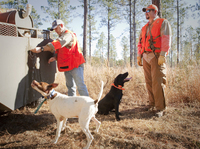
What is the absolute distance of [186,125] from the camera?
2.58m

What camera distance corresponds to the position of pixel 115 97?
9.94 feet

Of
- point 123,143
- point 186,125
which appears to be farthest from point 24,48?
point 186,125

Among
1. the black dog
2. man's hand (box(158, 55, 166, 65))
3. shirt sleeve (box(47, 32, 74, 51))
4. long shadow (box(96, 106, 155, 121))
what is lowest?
long shadow (box(96, 106, 155, 121))

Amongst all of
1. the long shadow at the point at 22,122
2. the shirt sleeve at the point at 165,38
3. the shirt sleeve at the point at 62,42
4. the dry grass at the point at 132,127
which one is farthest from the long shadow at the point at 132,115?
the shirt sleeve at the point at 62,42

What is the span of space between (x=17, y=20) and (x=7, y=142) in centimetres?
206

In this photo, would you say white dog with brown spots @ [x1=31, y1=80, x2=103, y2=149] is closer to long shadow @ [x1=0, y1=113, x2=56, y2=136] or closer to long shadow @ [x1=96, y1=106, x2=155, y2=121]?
long shadow @ [x1=0, y1=113, x2=56, y2=136]

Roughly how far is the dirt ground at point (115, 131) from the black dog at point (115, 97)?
0.16m

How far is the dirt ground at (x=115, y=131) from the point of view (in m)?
2.05

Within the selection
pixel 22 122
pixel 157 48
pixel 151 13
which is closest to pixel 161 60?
pixel 157 48

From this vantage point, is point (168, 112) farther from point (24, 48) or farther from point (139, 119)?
point (24, 48)

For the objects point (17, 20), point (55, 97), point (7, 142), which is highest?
point (17, 20)

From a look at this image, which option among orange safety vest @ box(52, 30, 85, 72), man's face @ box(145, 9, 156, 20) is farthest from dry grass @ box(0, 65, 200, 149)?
man's face @ box(145, 9, 156, 20)

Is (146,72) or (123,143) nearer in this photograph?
(123,143)

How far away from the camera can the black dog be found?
3.01 m
